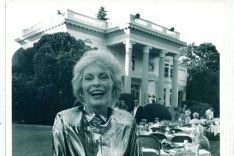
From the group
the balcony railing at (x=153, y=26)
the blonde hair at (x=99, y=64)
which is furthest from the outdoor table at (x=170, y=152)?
the balcony railing at (x=153, y=26)

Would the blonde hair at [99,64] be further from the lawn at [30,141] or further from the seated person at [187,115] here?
the seated person at [187,115]

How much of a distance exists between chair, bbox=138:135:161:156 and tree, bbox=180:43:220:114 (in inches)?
20.7

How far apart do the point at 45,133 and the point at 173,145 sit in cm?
110

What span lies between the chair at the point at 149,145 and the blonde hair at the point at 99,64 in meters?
0.40

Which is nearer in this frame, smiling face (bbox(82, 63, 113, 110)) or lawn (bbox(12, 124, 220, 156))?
smiling face (bbox(82, 63, 113, 110))

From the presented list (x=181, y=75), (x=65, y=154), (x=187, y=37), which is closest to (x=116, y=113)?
(x=65, y=154)

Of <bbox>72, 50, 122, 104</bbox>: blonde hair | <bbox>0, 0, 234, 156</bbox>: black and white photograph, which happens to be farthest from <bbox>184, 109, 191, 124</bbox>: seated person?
<bbox>72, 50, 122, 104</bbox>: blonde hair

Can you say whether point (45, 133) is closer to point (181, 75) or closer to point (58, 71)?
point (58, 71)

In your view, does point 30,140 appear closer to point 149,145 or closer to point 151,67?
point 149,145

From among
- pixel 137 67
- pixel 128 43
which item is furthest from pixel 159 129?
pixel 128 43

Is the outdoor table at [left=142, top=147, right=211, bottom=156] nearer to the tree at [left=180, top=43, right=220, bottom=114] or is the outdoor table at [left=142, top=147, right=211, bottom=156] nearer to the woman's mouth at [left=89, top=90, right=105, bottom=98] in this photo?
the tree at [left=180, top=43, right=220, bottom=114]

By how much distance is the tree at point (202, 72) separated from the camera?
2525 mm

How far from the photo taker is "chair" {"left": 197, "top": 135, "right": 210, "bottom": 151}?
96.0 inches

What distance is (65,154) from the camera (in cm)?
203
